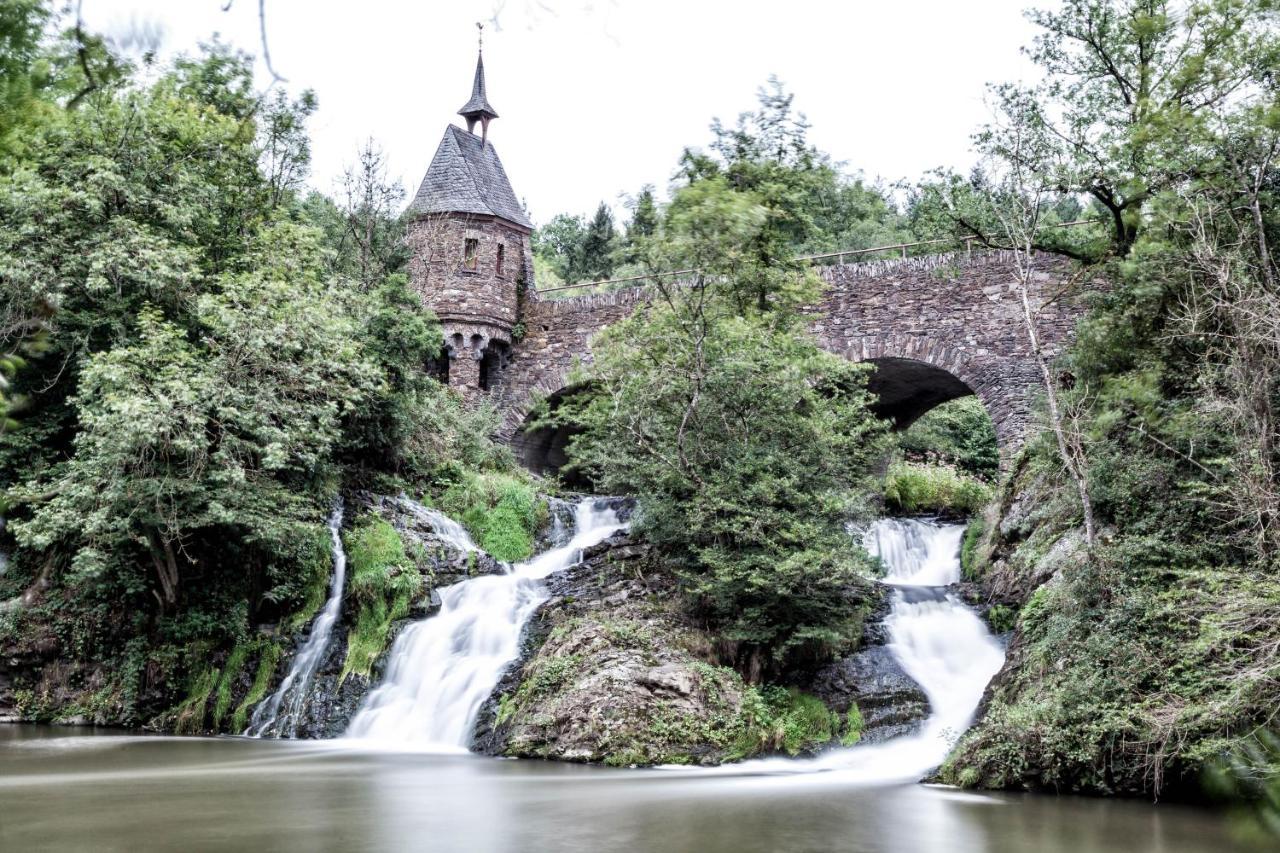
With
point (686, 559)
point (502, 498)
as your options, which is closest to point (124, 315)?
point (502, 498)

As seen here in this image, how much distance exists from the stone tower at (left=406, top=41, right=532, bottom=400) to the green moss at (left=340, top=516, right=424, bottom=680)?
29.7ft

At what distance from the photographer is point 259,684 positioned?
13945mm

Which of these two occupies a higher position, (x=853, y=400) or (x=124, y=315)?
(x=124, y=315)

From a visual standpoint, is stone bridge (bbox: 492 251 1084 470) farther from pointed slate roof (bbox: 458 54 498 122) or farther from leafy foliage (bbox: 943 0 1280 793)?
pointed slate roof (bbox: 458 54 498 122)

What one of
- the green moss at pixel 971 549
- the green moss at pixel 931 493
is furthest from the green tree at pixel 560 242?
the green moss at pixel 971 549

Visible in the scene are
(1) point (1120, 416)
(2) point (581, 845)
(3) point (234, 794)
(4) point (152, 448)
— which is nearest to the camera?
(2) point (581, 845)

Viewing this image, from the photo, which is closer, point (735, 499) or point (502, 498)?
point (735, 499)

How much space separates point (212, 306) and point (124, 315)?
75.1 inches

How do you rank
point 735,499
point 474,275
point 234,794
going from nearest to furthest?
point 234,794, point 735,499, point 474,275

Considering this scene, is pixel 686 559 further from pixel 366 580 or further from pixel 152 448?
pixel 152 448

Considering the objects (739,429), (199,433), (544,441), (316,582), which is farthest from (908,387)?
(199,433)

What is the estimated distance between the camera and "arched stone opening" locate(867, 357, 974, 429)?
73.0ft

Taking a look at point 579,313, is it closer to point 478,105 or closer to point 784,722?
point 478,105

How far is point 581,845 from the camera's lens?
269 inches
